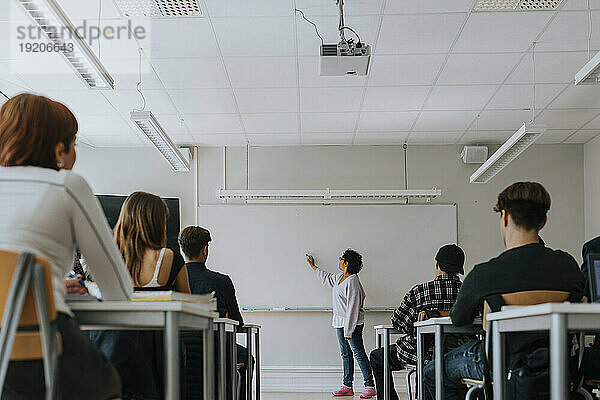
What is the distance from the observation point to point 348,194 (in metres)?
8.66

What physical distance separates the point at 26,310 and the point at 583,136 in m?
7.81

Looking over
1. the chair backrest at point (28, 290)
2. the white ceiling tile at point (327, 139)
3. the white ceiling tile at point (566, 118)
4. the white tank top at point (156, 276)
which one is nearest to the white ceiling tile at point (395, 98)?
the white ceiling tile at point (327, 139)

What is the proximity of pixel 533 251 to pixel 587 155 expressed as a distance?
638 cm

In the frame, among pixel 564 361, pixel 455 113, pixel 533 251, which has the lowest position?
pixel 564 361

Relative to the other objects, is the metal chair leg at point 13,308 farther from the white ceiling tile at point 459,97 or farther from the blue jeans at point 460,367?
the white ceiling tile at point 459,97

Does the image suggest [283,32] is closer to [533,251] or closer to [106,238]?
[533,251]

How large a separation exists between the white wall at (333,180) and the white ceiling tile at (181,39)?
3.31 metres

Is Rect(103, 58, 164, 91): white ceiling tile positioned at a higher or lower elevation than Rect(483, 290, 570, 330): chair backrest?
higher

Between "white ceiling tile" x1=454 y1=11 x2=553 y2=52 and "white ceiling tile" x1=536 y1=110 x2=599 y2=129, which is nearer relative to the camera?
"white ceiling tile" x1=454 y1=11 x2=553 y2=52

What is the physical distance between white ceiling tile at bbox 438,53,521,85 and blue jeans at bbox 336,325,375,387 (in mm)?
3001

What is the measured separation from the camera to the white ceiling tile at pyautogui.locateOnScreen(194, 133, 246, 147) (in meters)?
8.58

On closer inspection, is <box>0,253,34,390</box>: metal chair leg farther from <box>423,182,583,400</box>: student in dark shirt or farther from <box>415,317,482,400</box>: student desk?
<box>415,317,482,400</box>: student desk

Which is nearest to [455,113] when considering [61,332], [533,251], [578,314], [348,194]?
[348,194]

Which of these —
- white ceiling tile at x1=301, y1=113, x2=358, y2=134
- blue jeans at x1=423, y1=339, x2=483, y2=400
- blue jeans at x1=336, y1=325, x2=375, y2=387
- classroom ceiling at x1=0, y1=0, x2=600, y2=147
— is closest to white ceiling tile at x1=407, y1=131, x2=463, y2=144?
classroom ceiling at x1=0, y1=0, x2=600, y2=147
